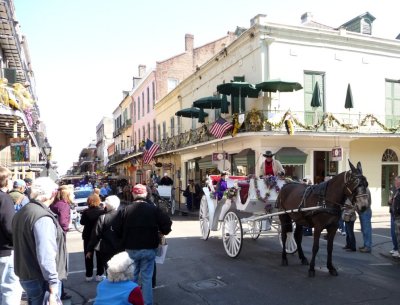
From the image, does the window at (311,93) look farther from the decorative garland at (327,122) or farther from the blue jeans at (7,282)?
the blue jeans at (7,282)

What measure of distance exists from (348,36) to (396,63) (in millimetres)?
3446

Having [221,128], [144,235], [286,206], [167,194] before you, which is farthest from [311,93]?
[144,235]

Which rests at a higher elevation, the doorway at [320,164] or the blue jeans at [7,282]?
the doorway at [320,164]

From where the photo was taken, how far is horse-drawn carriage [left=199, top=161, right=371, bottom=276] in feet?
22.8

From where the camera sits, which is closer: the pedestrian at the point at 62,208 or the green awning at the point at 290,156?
the pedestrian at the point at 62,208

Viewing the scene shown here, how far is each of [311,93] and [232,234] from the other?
38.3 ft

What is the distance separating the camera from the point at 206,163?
2331 cm

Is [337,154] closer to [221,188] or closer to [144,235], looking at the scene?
[221,188]

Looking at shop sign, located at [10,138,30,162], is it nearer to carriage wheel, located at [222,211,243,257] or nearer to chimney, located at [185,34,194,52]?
carriage wheel, located at [222,211,243,257]

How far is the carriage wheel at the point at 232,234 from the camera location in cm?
845

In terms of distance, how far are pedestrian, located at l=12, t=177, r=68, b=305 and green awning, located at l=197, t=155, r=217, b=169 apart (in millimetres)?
18138

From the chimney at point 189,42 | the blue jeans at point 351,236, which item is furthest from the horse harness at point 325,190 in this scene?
the chimney at point 189,42

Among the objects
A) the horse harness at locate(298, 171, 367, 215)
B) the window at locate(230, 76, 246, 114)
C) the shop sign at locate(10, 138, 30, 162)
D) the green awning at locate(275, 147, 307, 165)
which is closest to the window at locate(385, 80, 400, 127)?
the green awning at locate(275, 147, 307, 165)

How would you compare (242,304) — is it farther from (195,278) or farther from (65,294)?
(65,294)
